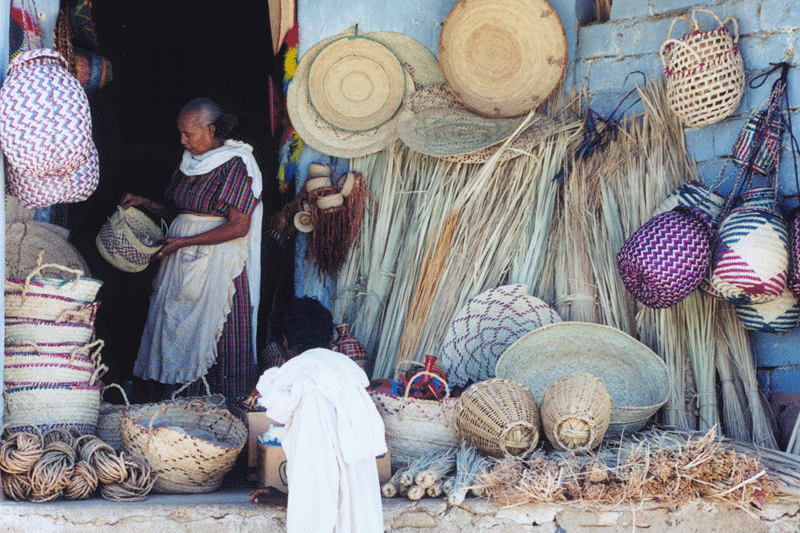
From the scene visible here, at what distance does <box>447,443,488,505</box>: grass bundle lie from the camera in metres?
2.89

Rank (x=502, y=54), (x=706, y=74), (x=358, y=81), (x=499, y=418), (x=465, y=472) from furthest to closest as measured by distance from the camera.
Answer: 1. (x=358, y=81)
2. (x=502, y=54)
3. (x=706, y=74)
4. (x=499, y=418)
5. (x=465, y=472)

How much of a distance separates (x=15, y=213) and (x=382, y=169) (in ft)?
5.96

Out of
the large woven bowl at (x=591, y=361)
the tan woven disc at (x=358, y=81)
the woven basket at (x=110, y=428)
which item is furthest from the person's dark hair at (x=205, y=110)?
the large woven bowl at (x=591, y=361)

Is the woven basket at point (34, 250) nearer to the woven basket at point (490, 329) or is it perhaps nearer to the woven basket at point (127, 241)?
the woven basket at point (127, 241)

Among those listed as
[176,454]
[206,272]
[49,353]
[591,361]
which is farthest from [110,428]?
[591,361]

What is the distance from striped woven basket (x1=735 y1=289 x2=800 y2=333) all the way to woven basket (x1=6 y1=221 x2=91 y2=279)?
284 cm

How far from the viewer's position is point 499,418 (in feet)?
10.1

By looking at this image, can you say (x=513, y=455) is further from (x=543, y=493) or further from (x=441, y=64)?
(x=441, y=64)

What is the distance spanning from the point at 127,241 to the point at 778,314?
288 cm

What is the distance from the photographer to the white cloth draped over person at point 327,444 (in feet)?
8.59

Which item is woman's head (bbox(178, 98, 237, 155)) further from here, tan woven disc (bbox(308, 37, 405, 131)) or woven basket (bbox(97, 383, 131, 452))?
woven basket (bbox(97, 383, 131, 452))

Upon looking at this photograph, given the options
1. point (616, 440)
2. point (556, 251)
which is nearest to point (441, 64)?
point (556, 251)

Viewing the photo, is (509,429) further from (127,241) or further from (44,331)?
(127,241)

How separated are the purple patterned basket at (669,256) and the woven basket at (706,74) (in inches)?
19.7
